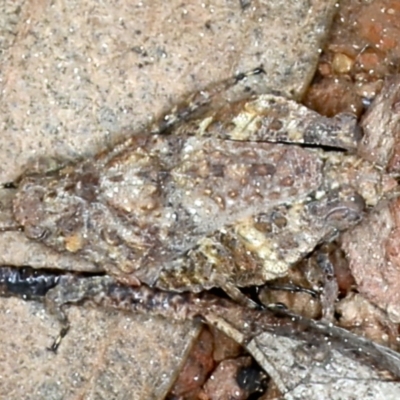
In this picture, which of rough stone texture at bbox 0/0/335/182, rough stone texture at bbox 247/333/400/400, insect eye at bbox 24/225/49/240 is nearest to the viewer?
rough stone texture at bbox 247/333/400/400

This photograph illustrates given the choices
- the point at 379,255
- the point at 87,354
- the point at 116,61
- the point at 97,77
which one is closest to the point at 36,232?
the point at 87,354

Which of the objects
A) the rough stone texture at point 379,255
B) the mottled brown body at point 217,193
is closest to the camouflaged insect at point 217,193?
the mottled brown body at point 217,193

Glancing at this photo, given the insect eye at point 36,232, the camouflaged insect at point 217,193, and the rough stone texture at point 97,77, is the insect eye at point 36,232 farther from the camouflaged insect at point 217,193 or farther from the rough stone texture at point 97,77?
the rough stone texture at point 97,77

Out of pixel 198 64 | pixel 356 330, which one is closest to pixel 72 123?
pixel 198 64

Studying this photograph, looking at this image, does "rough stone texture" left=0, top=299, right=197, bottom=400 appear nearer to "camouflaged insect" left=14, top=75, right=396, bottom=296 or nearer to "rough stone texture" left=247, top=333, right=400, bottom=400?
"camouflaged insect" left=14, top=75, right=396, bottom=296

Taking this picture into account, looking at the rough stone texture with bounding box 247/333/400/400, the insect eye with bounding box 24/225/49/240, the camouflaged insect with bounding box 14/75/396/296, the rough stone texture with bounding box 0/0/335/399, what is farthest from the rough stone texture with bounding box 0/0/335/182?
the rough stone texture with bounding box 247/333/400/400

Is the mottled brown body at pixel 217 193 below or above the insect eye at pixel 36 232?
above

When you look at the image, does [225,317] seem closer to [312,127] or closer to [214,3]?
[312,127]
